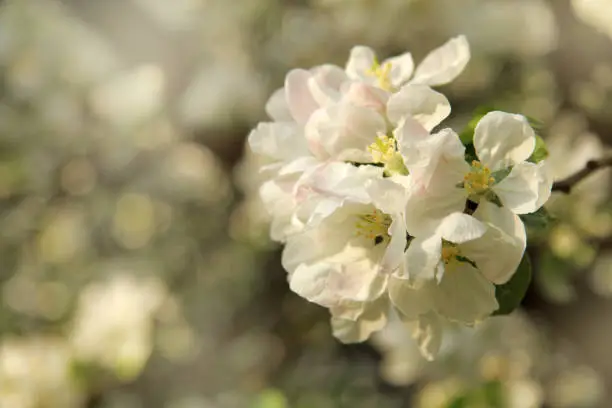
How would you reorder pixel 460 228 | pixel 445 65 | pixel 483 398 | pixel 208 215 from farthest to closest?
pixel 208 215 → pixel 483 398 → pixel 445 65 → pixel 460 228

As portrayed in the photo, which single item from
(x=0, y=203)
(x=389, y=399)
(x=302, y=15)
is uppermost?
(x=302, y=15)

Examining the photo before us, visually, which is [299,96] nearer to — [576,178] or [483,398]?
[576,178]

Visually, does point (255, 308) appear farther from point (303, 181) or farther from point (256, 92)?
point (303, 181)

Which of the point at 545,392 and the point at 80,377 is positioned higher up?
the point at 80,377

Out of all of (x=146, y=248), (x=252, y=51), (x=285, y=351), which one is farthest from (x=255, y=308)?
(x=252, y=51)

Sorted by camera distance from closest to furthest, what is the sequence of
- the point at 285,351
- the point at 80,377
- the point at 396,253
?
1. the point at 396,253
2. the point at 80,377
3. the point at 285,351

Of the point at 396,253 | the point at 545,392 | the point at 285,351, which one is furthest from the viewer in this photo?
the point at 285,351

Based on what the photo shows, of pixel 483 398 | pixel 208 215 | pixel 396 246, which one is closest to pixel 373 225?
pixel 396 246
